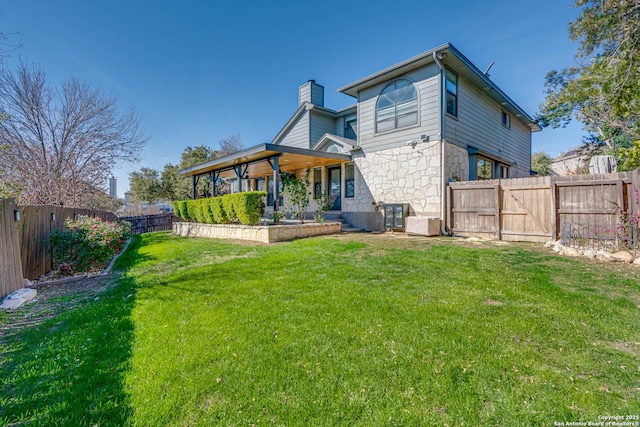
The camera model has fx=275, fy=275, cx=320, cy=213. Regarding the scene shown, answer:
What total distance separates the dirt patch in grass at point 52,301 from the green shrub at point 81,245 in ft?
2.34

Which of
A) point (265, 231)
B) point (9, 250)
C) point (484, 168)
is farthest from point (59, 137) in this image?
point (484, 168)

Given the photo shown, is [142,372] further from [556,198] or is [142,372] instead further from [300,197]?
[556,198]

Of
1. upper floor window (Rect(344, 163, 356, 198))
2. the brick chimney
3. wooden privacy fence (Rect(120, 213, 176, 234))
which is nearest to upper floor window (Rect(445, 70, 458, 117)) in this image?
upper floor window (Rect(344, 163, 356, 198))

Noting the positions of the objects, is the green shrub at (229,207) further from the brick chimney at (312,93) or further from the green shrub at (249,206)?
the brick chimney at (312,93)

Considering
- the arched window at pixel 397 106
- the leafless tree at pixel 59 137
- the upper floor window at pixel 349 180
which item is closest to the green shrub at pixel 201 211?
the leafless tree at pixel 59 137

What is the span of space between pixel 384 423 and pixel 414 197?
9345 mm

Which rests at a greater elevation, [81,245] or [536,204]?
[536,204]

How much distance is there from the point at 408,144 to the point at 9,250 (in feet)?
34.8

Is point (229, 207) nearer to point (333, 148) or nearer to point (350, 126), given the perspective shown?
point (333, 148)

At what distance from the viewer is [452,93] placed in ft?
33.3

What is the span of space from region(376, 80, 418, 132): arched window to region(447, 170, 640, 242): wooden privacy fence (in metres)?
3.09

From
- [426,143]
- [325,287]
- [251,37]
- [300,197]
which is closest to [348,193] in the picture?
[300,197]

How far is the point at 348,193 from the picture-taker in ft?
41.3

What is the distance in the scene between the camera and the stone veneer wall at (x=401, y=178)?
9735mm
